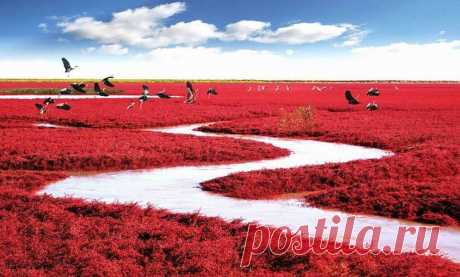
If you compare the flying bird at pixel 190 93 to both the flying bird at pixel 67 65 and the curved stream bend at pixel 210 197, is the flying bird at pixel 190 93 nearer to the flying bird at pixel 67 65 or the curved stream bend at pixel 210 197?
the curved stream bend at pixel 210 197

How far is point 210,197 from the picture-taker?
1370cm

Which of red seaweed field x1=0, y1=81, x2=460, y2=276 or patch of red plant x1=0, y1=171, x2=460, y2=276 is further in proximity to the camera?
red seaweed field x1=0, y1=81, x2=460, y2=276

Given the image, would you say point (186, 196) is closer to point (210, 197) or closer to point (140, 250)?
point (210, 197)

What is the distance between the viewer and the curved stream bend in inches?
430

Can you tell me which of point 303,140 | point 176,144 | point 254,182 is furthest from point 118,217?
point 303,140

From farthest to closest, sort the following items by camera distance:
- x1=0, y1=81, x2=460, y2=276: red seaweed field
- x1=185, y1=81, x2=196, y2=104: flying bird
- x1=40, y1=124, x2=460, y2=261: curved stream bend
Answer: x1=185, y1=81, x2=196, y2=104: flying bird → x1=40, y1=124, x2=460, y2=261: curved stream bend → x1=0, y1=81, x2=460, y2=276: red seaweed field

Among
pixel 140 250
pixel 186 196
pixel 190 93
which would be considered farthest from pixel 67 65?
pixel 190 93

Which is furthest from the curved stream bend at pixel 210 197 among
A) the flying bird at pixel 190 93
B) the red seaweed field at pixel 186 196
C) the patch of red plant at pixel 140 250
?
the flying bird at pixel 190 93

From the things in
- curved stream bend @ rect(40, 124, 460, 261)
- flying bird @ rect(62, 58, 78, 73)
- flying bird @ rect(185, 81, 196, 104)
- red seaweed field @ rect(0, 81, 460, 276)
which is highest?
flying bird @ rect(62, 58, 78, 73)

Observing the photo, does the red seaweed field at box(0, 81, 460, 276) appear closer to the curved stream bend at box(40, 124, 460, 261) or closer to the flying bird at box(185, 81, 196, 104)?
the curved stream bend at box(40, 124, 460, 261)

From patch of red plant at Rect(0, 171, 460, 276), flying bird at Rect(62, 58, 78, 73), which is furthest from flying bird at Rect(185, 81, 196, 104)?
patch of red plant at Rect(0, 171, 460, 276)

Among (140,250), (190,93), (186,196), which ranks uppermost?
(190,93)

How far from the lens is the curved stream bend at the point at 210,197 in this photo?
10922 millimetres

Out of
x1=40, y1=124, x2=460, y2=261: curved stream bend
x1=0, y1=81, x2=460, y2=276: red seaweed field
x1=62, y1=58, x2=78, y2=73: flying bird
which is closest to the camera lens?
x1=0, y1=81, x2=460, y2=276: red seaweed field
